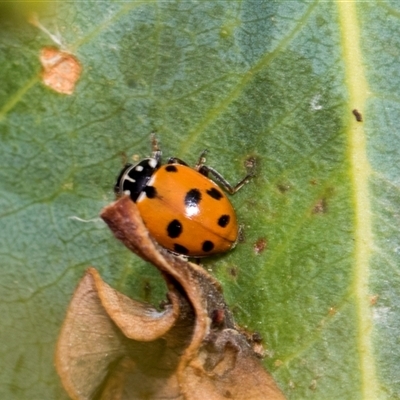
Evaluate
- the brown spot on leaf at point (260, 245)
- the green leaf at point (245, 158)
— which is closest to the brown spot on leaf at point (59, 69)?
the green leaf at point (245, 158)

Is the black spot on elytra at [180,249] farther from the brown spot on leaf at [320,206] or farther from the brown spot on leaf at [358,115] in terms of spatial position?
the brown spot on leaf at [358,115]

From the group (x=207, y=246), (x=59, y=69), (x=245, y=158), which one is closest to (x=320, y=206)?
(x=245, y=158)

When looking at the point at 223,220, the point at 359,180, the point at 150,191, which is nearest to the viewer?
the point at 359,180

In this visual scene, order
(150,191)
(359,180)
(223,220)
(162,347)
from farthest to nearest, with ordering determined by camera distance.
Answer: (150,191) < (223,220) < (359,180) < (162,347)

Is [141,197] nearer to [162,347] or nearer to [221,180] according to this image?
[221,180]

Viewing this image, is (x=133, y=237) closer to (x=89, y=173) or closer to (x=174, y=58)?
(x=89, y=173)

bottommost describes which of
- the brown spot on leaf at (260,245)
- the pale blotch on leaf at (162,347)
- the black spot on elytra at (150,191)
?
the pale blotch on leaf at (162,347)
